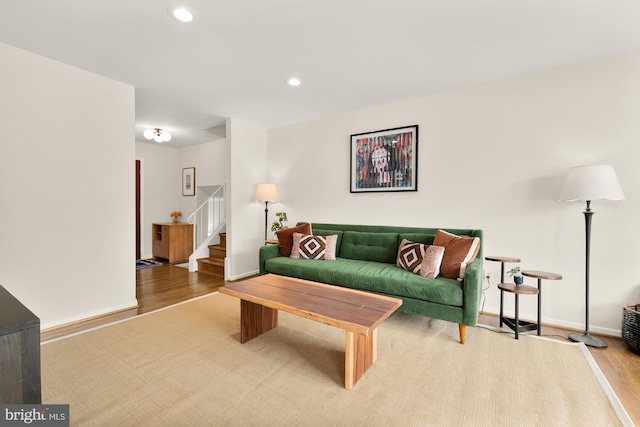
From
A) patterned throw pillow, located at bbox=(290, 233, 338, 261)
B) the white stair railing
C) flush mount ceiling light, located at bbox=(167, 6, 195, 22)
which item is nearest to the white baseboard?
patterned throw pillow, located at bbox=(290, 233, 338, 261)

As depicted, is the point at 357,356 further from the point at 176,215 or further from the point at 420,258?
the point at 176,215

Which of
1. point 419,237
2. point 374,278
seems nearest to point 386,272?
point 374,278

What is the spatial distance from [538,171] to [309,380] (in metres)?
2.83

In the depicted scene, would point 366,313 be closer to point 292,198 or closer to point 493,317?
point 493,317

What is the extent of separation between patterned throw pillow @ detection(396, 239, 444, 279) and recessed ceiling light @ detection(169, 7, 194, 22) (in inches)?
107

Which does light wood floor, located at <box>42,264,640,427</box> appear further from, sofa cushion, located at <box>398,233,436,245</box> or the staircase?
sofa cushion, located at <box>398,233,436,245</box>

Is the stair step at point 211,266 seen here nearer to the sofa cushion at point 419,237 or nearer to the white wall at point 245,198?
the white wall at point 245,198

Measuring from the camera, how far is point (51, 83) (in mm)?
2568

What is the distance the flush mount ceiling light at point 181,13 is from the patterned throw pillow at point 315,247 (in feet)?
8.04

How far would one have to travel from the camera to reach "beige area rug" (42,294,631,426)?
1526mm

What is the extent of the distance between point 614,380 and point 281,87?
3699 millimetres

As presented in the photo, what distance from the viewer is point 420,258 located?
2.80 metres

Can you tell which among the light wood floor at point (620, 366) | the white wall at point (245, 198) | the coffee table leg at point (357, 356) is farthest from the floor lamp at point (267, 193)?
the light wood floor at point (620, 366)

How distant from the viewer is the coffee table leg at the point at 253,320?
230 centimetres
